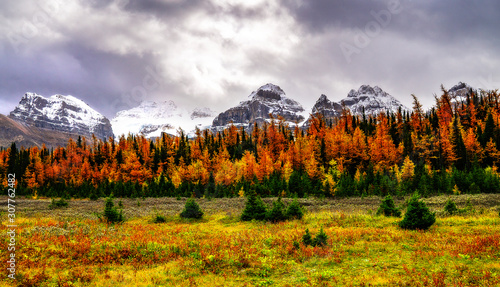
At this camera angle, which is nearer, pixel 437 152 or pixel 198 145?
pixel 437 152

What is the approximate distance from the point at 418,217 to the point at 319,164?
5102 cm

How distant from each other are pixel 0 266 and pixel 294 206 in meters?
20.3

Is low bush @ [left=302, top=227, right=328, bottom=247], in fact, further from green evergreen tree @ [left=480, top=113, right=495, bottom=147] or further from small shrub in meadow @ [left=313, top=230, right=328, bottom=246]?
green evergreen tree @ [left=480, top=113, right=495, bottom=147]

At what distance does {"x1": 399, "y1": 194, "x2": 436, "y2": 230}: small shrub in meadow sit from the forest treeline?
2331cm

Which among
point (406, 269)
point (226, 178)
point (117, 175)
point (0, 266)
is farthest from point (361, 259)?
point (117, 175)

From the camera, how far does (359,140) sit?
226 ft

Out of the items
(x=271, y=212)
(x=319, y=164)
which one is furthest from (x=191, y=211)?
(x=319, y=164)

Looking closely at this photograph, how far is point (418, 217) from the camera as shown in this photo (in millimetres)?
18891

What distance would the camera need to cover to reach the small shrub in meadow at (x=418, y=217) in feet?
60.7

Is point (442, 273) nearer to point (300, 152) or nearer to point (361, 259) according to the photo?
point (361, 259)

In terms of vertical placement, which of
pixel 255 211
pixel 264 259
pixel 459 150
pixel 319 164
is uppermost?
pixel 459 150

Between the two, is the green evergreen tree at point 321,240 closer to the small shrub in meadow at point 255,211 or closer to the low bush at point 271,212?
the low bush at point 271,212

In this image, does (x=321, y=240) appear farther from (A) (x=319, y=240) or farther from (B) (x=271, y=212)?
(B) (x=271, y=212)

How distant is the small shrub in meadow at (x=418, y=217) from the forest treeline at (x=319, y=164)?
23309 millimetres
